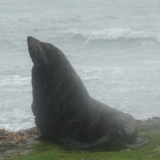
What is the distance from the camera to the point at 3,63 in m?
15.3

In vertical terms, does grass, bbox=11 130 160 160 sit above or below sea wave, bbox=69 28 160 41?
below

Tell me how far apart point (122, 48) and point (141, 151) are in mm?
17468

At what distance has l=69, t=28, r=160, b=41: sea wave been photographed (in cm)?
2378

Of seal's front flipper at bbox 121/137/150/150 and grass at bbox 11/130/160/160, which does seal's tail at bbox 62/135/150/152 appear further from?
grass at bbox 11/130/160/160

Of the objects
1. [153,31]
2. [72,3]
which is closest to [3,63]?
[153,31]

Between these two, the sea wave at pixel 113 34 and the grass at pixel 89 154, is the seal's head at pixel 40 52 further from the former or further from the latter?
the sea wave at pixel 113 34

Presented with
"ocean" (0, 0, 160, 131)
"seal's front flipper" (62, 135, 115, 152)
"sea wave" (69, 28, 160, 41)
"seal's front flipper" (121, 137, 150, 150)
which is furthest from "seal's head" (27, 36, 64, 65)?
"sea wave" (69, 28, 160, 41)

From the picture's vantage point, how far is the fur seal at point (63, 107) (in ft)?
13.4

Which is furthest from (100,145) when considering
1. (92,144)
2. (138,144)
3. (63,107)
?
(63,107)

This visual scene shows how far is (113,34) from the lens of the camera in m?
24.6

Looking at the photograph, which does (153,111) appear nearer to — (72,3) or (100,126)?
(100,126)

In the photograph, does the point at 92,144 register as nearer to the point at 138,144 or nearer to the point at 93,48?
the point at 138,144

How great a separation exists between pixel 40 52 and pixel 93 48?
17206mm

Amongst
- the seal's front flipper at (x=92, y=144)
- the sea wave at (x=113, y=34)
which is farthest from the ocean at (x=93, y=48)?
the seal's front flipper at (x=92, y=144)
